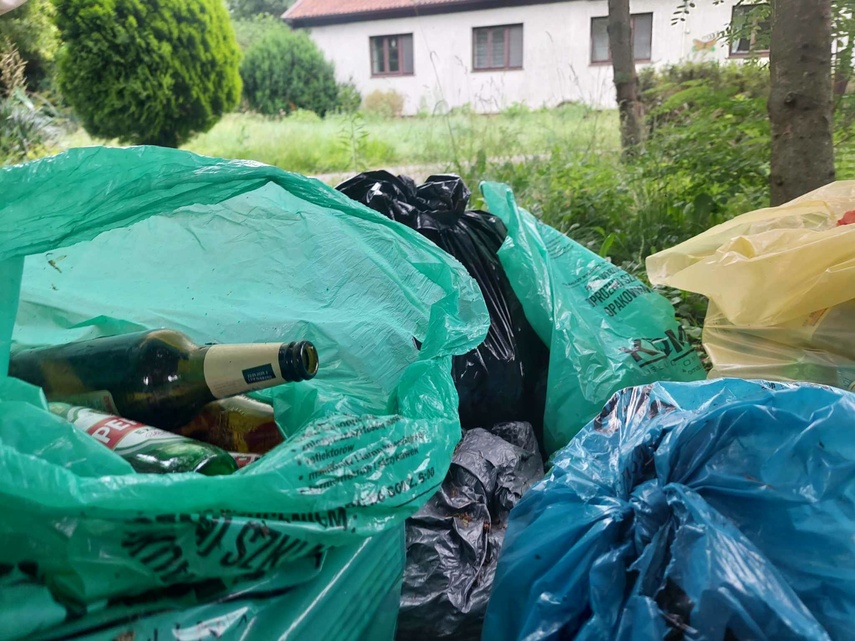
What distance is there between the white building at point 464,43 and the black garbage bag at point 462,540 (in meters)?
10.6

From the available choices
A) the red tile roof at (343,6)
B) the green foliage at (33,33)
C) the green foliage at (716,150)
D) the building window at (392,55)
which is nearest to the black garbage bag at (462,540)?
the green foliage at (716,150)

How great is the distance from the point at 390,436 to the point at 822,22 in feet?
5.08

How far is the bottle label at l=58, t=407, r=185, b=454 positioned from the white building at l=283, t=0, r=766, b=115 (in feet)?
36.0

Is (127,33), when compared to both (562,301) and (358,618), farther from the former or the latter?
(358,618)

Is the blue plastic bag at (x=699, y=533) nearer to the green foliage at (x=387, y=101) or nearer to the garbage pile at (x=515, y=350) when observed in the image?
the garbage pile at (x=515, y=350)

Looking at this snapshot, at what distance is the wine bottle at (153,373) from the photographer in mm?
751

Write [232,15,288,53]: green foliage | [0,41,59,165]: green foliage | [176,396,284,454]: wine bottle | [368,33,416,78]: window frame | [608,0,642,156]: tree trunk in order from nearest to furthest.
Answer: [176,396,284,454]: wine bottle → [608,0,642,156]: tree trunk → [0,41,59,165]: green foliage → [368,33,416,78]: window frame → [232,15,288,53]: green foliage

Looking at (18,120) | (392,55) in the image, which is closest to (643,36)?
(392,55)

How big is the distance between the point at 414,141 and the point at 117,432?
Result: 530 centimetres

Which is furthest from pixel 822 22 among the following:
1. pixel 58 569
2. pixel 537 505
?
pixel 58 569

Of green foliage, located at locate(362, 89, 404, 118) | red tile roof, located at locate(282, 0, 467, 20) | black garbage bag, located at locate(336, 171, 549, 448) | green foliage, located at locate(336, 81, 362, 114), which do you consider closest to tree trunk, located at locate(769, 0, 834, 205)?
black garbage bag, located at locate(336, 171, 549, 448)

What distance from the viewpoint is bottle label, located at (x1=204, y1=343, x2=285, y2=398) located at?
729 mm

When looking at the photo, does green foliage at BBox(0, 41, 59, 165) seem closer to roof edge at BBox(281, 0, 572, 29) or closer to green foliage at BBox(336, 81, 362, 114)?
green foliage at BBox(336, 81, 362, 114)

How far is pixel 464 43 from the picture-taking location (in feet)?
43.9
